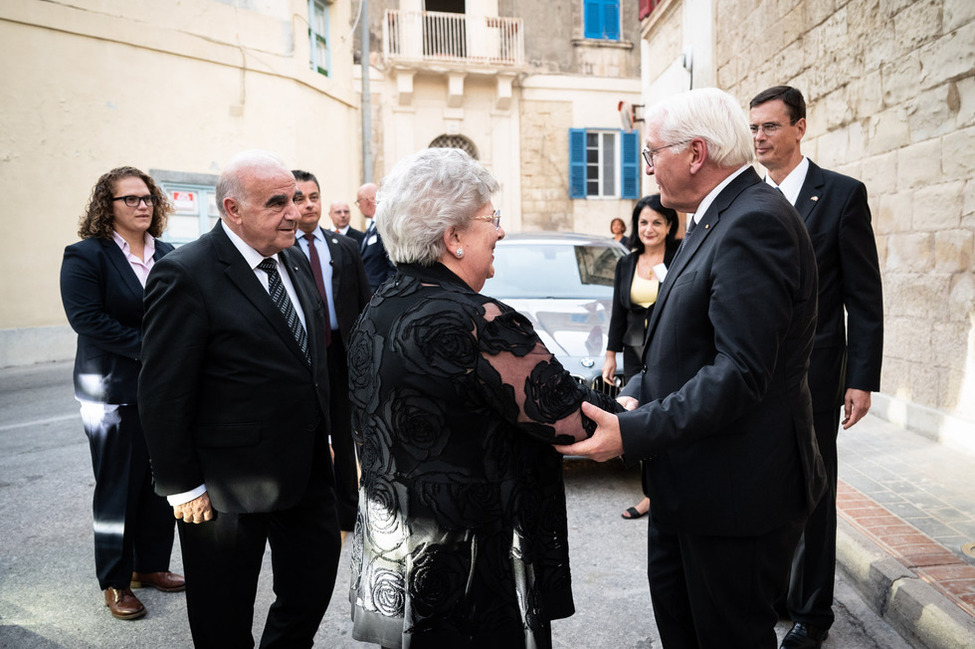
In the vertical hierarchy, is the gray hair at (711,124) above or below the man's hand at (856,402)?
above

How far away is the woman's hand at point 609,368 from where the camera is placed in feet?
15.9

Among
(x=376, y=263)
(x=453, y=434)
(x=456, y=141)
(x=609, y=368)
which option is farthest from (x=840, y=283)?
(x=456, y=141)

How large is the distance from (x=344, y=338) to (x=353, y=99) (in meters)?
14.1

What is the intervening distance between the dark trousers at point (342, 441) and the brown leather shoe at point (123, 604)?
1.17m

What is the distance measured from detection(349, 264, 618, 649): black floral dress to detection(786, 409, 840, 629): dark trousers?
1.47 m

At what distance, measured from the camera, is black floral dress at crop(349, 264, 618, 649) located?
1.69 metres

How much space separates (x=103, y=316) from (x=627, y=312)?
2.94 m

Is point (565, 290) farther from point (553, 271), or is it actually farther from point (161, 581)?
point (161, 581)

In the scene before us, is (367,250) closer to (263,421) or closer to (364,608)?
(263,421)

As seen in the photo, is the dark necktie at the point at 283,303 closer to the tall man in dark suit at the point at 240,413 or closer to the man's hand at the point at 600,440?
the tall man in dark suit at the point at 240,413

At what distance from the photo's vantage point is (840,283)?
115 inches

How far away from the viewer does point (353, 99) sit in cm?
1753

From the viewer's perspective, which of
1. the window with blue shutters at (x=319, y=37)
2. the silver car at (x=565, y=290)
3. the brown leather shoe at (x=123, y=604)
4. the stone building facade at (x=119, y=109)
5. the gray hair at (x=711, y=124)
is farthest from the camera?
the window with blue shutters at (x=319, y=37)

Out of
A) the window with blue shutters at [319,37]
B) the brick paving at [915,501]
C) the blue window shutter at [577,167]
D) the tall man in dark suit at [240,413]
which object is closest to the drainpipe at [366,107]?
the window with blue shutters at [319,37]
